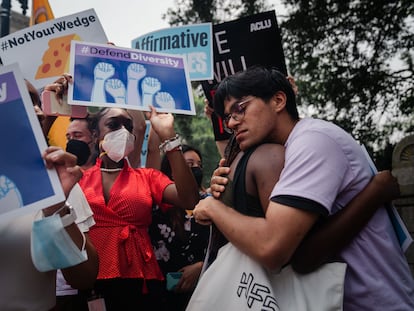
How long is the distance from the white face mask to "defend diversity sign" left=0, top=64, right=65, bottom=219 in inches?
55.5

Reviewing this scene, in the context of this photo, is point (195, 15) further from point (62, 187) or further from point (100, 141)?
point (62, 187)

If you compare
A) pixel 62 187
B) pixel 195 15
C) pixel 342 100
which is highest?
pixel 195 15

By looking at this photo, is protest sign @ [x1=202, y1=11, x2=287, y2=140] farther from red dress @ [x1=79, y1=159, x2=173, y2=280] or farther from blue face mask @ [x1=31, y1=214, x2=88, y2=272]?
blue face mask @ [x1=31, y1=214, x2=88, y2=272]

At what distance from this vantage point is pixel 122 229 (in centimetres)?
272

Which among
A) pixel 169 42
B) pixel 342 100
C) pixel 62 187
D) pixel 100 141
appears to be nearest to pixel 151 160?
pixel 100 141

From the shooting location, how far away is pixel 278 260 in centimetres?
145

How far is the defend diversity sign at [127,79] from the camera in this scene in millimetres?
2580

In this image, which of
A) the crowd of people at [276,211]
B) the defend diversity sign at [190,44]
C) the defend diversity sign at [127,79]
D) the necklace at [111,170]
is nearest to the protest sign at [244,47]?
the defend diversity sign at [190,44]

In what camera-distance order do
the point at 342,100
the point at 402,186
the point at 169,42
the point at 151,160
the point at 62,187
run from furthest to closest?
the point at 342,100, the point at 402,186, the point at 151,160, the point at 169,42, the point at 62,187

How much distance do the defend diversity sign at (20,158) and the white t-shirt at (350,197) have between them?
789 mm

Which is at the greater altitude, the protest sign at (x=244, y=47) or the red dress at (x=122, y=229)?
the protest sign at (x=244, y=47)

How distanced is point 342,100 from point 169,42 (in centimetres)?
640

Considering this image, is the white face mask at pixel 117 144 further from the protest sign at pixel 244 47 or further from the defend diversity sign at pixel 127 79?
the protest sign at pixel 244 47

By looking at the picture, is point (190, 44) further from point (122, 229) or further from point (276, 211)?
point (276, 211)
